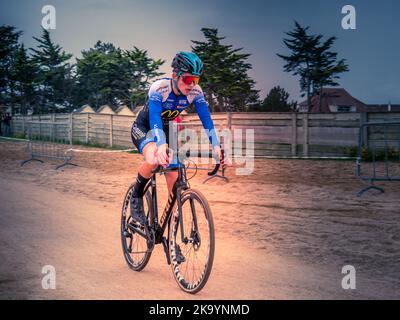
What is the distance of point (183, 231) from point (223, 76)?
105 ft

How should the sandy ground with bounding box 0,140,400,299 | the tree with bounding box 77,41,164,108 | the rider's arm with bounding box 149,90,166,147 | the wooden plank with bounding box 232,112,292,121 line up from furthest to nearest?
the tree with bounding box 77,41,164,108, the wooden plank with bounding box 232,112,292,121, the sandy ground with bounding box 0,140,400,299, the rider's arm with bounding box 149,90,166,147

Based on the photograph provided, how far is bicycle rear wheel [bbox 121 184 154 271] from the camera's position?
510cm

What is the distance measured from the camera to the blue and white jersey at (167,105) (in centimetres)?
461

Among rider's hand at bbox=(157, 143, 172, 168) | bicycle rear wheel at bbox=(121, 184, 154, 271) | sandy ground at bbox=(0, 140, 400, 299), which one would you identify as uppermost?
rider's hand at bbox=(157, 143, 172, 168)

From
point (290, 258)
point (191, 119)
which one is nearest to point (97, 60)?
point (191, 119)

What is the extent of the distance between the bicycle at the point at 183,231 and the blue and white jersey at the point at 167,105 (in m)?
0.39

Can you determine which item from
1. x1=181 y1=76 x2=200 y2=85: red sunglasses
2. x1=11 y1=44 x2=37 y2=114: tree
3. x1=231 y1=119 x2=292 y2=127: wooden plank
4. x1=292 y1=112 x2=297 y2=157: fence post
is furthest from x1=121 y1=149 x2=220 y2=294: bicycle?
x1=11 y1=44 x2=37 y2=114: tree

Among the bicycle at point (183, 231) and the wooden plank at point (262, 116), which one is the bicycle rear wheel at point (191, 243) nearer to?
the bicycle at point (183, 231)

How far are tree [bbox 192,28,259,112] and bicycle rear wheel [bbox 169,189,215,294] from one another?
31.4 metres

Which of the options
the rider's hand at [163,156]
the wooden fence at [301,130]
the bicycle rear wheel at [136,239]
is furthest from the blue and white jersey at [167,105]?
the wooden fence at [301,130]

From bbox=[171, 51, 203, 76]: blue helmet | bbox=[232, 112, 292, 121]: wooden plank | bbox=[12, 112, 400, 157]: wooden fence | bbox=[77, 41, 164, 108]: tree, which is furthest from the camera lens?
bbox=[77, 41, 164, 108]: tree

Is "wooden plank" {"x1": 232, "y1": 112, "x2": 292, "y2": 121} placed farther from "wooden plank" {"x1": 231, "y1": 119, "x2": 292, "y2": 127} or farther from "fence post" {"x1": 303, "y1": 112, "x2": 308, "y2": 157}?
"fence post" {"x1": 303, "y1": 112, "x2": 308, "y2": 157}

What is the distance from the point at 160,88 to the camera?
470cm

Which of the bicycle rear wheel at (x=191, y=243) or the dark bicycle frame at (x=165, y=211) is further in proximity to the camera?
the dark bicycle frame at (x=165, y=211)
